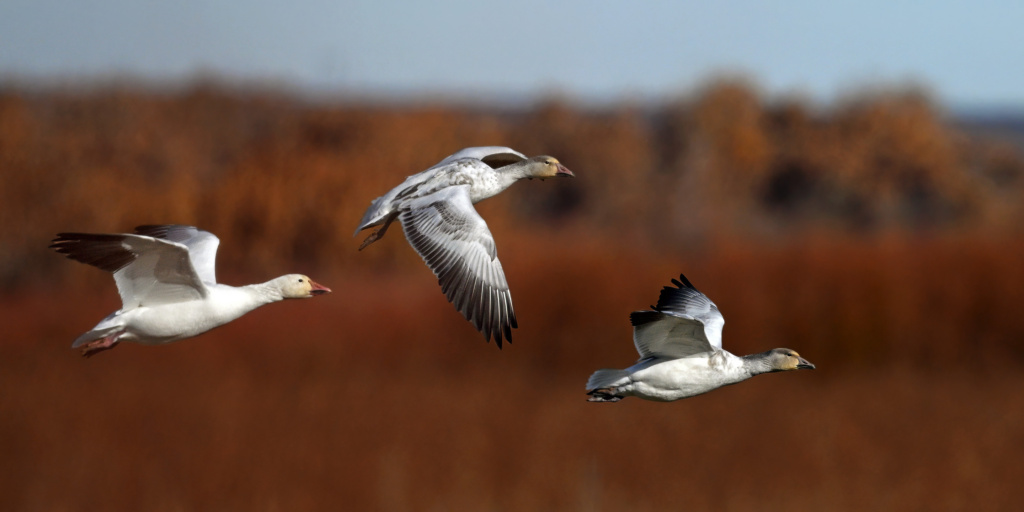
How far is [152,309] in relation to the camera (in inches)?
285

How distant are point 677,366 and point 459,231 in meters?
1.67

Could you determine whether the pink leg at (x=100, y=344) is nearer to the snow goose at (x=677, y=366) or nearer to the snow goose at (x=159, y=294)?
the snow goose at (x=159, y=294)

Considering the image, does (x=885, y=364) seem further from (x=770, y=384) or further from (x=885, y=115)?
(x=885, y=115)

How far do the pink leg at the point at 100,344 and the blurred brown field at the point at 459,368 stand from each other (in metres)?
24.6

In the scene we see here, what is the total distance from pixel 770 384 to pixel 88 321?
2201cm

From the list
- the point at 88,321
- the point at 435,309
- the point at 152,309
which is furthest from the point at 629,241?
the point at 152,309

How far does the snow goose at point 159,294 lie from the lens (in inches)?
273

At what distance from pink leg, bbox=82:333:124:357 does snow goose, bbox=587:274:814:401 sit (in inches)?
110

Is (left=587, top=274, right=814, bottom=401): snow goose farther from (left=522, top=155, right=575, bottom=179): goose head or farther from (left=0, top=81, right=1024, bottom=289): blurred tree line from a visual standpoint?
(left=0, top=81, right=1024, bottom=289): blurred tree line

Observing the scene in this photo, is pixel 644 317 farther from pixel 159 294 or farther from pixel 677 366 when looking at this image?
pixel 159 294

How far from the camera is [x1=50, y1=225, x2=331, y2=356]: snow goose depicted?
6945 mm

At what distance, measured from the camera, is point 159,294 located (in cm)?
727

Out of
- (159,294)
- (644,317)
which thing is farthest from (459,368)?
(644,317)

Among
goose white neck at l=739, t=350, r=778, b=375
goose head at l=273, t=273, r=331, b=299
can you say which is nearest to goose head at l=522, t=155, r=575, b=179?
goose head at l=273, t=273, r=331, b=299
